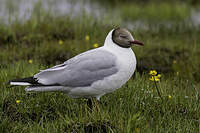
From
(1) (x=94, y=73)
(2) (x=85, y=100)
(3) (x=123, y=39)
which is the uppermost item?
(3) (x=123, y=39)

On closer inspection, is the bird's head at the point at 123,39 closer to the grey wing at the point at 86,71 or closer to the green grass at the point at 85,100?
the grey wing at the point at 86,71

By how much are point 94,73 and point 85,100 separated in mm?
735

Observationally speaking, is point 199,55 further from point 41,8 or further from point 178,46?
point 41,8

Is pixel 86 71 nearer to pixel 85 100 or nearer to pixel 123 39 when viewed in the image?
pixel 123 39

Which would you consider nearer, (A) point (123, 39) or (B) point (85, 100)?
(A) point (123, 39)

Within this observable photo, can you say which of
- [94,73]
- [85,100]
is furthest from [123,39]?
[85,100]

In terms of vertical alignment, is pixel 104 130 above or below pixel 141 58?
above

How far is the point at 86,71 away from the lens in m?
3.54

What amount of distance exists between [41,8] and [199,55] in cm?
332

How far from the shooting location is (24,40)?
6.76 metres

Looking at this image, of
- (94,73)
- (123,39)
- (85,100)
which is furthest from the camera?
(85,100)

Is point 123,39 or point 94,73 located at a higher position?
point 123,39

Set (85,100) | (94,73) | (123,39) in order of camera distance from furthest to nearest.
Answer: (85,100) → (123,39) → (94,73)

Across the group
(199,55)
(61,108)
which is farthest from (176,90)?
(199,55)
